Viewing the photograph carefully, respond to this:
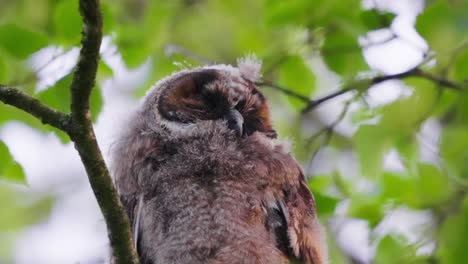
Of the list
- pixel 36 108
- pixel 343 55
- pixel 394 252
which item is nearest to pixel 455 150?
pixel 394 252

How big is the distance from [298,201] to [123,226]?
955mm

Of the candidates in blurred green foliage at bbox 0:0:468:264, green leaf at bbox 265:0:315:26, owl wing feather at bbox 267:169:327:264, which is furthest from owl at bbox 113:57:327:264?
green leaf at bbox 265:0:315:26

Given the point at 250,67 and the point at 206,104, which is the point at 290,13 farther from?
the point at 206,104

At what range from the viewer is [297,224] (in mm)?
3293

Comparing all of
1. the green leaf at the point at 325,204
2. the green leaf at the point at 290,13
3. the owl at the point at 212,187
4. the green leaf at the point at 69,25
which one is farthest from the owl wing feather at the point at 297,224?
the green leaf at the point at 69,25

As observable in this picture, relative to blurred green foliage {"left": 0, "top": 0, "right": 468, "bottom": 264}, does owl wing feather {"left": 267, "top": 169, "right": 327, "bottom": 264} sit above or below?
below

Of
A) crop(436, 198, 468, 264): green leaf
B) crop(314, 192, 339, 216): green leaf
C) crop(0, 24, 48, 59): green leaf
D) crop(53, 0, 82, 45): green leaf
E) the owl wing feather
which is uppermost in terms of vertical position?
crop(53, 0, 82, 45): green leaf

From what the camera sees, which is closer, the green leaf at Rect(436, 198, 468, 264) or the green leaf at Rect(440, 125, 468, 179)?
the green leaf at Rect(436, 198, 468, 264)

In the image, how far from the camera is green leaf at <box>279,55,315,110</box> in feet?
14.5

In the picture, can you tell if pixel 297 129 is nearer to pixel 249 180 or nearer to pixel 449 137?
pixel 449 137

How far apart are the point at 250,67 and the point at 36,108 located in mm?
1698

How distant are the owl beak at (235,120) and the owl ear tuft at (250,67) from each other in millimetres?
467

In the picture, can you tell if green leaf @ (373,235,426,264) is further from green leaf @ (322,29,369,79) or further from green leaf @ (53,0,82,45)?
green leaf @ (53,0,82,45)

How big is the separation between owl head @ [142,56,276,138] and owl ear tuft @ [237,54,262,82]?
152 mm
